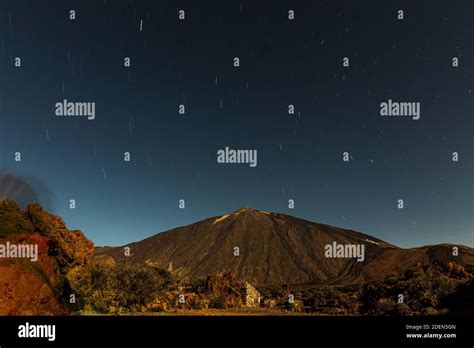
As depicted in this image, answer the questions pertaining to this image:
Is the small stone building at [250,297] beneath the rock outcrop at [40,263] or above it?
beneath

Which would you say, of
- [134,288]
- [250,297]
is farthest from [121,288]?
[250,297]

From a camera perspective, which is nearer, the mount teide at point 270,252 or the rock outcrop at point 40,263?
the rock outcrop at point 40,263

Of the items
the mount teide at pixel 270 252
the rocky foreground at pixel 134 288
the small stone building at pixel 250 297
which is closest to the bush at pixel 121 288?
the rocky foreground at pixel 134 288

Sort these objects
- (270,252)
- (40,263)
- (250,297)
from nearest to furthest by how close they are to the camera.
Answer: (40,263) → (250,297) → (270,252)

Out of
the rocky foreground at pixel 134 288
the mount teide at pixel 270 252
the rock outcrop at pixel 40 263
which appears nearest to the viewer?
the rock outcrop at pixel 40 263

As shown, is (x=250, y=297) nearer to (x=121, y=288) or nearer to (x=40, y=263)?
(x=121, y=288)

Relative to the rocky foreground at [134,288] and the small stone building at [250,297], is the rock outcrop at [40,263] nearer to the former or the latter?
the rocky foreground at [134,288]

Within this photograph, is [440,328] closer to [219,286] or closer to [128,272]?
[128,272]

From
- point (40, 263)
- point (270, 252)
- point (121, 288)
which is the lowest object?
point (270, 252)

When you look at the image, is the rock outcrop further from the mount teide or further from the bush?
the mount teide
